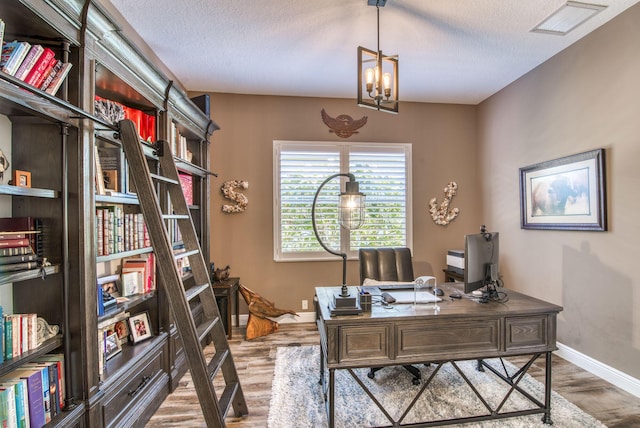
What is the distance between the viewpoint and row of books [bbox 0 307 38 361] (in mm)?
1192

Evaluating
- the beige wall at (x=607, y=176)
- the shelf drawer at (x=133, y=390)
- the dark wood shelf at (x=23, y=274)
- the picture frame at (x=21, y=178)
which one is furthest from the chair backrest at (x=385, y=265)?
the picture frame at (x=21, y=178)

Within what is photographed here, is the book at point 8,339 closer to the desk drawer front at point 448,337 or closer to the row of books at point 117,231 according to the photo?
the row of books at point 117,231

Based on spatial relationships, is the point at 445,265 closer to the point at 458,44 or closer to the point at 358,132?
the point at 358,132

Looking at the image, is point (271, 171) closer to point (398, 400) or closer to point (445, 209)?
point (445, 209)

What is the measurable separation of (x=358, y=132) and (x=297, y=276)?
6.80 ft

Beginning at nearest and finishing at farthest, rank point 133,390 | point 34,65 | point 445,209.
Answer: point 34,65 < point 133,390 < point 445,209

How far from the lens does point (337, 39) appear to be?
2.63 m

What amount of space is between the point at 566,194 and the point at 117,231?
374 cm

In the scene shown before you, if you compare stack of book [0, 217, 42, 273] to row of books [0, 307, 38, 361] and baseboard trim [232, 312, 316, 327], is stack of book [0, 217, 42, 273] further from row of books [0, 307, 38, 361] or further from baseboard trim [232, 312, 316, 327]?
baseboard trim [232, 312, 316, 327]

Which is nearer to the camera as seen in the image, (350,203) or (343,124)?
(350,203)

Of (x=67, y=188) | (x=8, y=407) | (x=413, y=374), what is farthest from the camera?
(x=413, y=374)

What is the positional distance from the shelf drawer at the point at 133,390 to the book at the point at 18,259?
83 cm

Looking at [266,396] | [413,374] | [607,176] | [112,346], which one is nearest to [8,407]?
[112,346]

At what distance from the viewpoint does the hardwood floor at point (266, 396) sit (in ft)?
6.61
